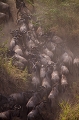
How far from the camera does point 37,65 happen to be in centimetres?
993

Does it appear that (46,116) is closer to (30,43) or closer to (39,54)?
(39,54)

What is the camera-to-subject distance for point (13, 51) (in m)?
10.4

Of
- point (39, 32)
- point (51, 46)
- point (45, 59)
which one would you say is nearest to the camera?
point (45, 59)

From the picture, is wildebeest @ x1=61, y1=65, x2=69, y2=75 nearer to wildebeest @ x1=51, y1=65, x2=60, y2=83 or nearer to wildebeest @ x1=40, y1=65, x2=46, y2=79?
wildebeest @ x1=51, y1=65, x2=60, y2=83

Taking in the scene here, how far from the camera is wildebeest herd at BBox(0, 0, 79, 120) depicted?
7.70 metres

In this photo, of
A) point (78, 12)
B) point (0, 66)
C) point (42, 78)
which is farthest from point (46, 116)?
point (78, 12)

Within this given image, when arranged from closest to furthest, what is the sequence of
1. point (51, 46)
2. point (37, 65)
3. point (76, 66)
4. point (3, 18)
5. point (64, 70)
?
point (64, 70) → point (76, 66) → point (37, 65) → point (51, 46) → point (3, 18)

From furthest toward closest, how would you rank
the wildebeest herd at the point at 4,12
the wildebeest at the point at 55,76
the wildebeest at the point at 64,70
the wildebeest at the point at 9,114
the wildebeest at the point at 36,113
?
the wildebeest herd at the point at 4,12 < the wildebeest at the point at 64,70 < the wildebeest at the point at 55,76 < the wildebeest at the point at 36,113 < the wildebeest at the point at 9,114

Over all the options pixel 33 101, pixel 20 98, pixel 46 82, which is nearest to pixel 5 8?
pixel 46 82

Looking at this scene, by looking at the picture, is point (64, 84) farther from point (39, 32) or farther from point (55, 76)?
point (39, 32)

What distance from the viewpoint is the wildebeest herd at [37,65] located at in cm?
770

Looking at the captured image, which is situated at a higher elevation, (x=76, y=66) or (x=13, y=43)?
(x=13, y=43)

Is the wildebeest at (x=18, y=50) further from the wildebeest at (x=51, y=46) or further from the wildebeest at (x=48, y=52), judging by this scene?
the wildebeest at (x=51, y=46)

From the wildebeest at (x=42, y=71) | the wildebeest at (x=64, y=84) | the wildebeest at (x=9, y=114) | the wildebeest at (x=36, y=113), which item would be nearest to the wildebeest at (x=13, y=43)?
the wildebeest at (x=42, y=71)
